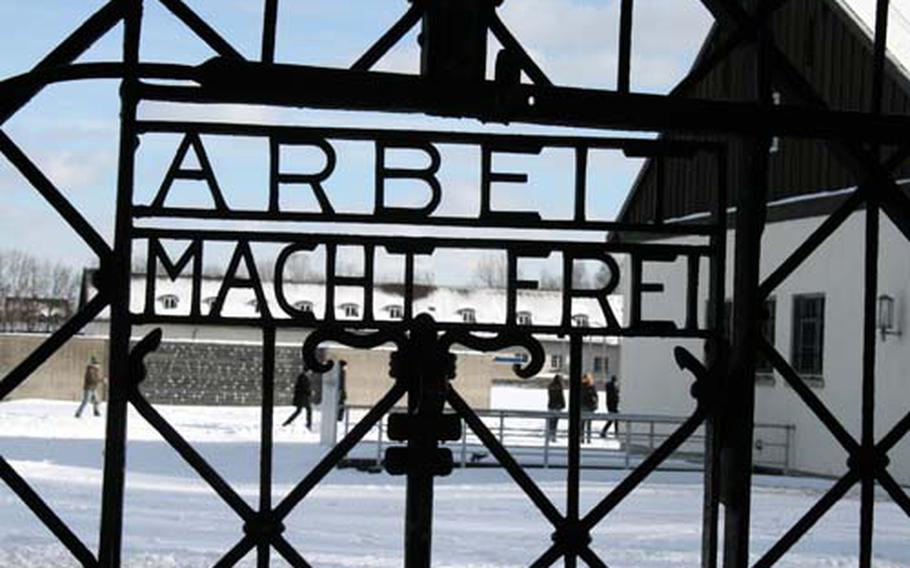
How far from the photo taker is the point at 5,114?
173 inches

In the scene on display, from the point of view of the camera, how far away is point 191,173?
450 cm

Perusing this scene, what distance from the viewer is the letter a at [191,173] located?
448 centimetres

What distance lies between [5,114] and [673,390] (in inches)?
960

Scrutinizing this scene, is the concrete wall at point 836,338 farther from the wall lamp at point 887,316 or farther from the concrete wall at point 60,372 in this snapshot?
the concrete wall at point 60,372

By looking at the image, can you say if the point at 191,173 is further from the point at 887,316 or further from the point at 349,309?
the point at 887,316

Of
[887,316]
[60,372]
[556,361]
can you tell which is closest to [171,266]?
[887,316]

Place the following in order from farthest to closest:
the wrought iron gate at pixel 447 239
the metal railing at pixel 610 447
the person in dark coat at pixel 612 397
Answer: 1. the person in dark coat at pixel 612 397
2. the metal railing at pixel 610 447
3. the wrought iron gate at pixel 447 239

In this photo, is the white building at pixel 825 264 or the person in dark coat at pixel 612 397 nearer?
the white building at pixel 825 264

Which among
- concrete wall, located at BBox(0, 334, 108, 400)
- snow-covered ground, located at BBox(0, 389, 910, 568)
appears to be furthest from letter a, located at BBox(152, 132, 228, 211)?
concrete wall, located at BBox(0, 334, 108, 400)

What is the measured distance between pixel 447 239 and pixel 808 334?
812 inches

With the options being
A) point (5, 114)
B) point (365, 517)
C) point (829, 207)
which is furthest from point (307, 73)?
point (829, 207)

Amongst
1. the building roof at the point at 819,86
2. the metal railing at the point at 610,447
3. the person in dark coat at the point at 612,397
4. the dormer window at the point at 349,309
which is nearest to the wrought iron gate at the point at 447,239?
the dormer window at the point at 349,309

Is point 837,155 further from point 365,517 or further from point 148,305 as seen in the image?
point 365,517

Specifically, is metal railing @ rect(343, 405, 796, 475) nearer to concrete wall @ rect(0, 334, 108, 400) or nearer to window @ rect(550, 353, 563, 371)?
concrete wall @ rect(0, 334, 108, 400)
